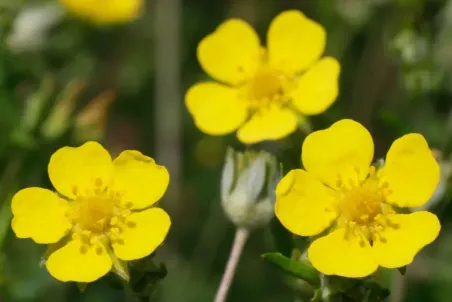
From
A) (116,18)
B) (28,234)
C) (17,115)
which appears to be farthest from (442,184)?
(116,18)

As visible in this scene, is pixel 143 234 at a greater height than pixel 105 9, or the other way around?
pixel 143 234

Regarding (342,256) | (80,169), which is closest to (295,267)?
(342,256)

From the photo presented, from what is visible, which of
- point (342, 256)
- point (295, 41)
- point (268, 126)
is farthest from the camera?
point (295, 41)

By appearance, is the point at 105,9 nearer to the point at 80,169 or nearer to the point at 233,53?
the point at 233,53

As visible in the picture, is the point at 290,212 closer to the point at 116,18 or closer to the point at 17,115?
the point at 17,115

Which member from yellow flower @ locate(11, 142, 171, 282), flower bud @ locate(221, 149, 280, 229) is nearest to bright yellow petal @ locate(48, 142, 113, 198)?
yellow flower @ locate(11, 142, 171, 282)

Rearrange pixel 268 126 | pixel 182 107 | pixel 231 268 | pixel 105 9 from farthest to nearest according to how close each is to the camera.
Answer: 1. pixel 182 107
2. pixel 105 9
3. pixel 268 126
4. pixel 231 268

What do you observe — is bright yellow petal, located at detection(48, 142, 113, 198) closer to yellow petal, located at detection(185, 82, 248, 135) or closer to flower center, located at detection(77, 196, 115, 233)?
flower center, located at detection(77, 196, 115, 233)
